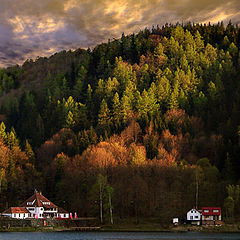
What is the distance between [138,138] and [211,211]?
4901 cm

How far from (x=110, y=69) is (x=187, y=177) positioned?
9371cm

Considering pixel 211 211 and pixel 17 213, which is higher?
pixel 17 213

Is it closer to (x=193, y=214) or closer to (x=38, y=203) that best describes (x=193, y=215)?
(x=193, y=214)

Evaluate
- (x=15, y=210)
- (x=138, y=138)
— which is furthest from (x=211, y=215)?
(x=138, y=138)

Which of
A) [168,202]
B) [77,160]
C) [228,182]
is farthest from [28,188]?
[228,182]

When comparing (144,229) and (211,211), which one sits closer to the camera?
(144,229)

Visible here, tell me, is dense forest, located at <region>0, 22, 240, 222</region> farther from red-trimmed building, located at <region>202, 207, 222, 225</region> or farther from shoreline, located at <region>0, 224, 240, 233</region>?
shoreline, located at <region>0, 224, 240, 233</region>

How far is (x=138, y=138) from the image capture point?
143 metres

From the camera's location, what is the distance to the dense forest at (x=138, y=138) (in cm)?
10769

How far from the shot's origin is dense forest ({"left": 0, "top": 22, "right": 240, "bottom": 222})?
353 feet

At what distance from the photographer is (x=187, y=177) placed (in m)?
110

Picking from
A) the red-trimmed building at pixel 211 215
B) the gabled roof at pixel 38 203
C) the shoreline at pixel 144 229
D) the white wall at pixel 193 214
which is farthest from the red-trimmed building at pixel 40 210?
the red-trimmed building at pixel 211 215

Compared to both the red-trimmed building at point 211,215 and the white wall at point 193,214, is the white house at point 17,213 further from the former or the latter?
the red-trimmed building at point 211,215

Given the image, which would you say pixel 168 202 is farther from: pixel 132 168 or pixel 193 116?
pixel 193 116
